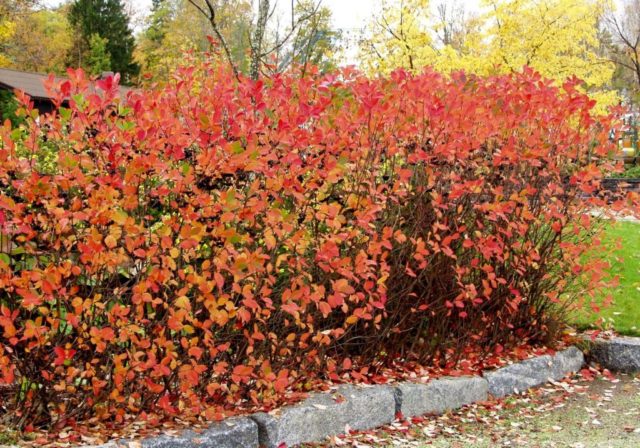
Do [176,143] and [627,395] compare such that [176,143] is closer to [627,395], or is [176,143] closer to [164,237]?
[164,237]

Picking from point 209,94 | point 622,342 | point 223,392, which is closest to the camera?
point 223,392

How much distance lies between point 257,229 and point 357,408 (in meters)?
1.13

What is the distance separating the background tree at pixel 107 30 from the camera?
37281 mm

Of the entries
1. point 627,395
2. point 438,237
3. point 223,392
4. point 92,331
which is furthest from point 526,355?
point 92,331

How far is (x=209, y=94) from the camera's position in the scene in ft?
12.4

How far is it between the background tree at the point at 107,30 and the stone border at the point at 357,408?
34.6 m

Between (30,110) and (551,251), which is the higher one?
(30,110)

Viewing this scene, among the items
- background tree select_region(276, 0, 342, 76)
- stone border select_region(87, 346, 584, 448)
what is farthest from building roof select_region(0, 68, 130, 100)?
stone border select_region(87, 346, 584, 448)

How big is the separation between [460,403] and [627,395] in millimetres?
1280

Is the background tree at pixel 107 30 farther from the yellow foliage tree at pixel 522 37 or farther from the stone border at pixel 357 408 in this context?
the stone border at pixel 357 408

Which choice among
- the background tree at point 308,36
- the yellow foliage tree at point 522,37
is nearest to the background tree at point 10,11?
the yellow foliage tree at point 522,37

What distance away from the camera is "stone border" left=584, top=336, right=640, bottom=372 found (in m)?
5.30

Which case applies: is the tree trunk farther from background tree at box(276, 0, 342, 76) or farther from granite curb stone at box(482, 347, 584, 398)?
granite curb stone at box(482, 347, 584, 398)

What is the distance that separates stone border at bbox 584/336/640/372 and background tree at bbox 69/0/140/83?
1348 inches
